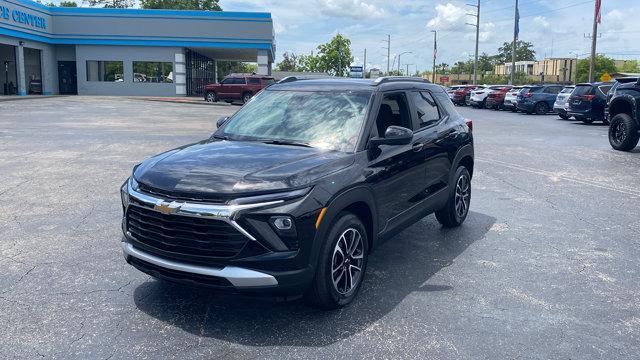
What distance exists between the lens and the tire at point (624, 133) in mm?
13523

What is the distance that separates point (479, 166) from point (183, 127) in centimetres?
1086

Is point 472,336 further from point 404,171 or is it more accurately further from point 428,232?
point 428,232

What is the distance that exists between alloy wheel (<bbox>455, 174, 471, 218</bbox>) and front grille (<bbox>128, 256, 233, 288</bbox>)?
12.1ft

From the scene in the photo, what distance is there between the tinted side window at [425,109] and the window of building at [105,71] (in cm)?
4152

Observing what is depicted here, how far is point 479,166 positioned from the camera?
11.3 m

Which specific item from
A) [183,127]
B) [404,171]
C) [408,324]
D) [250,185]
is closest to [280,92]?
[404,171]

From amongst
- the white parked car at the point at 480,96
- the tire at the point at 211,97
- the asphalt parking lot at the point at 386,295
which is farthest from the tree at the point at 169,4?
the asphalt parking lot at the point at 386,295

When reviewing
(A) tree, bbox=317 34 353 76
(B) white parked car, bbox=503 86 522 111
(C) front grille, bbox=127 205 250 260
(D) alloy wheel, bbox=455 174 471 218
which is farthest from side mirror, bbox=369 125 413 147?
(A) tree, bbox=317 34 353 76

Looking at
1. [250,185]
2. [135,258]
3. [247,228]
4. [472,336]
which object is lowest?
[472,336]

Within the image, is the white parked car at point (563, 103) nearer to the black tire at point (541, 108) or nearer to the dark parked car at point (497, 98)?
the black tire at point (541, 108)

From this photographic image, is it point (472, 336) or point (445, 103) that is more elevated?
point (445, 103)

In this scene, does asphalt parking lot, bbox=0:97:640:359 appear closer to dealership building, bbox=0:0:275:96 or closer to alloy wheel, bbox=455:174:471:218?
alloy wheel, bbox=455:174:471:218

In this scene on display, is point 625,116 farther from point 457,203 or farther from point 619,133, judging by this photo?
point 457,203

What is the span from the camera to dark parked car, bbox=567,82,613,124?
71.9 feet
